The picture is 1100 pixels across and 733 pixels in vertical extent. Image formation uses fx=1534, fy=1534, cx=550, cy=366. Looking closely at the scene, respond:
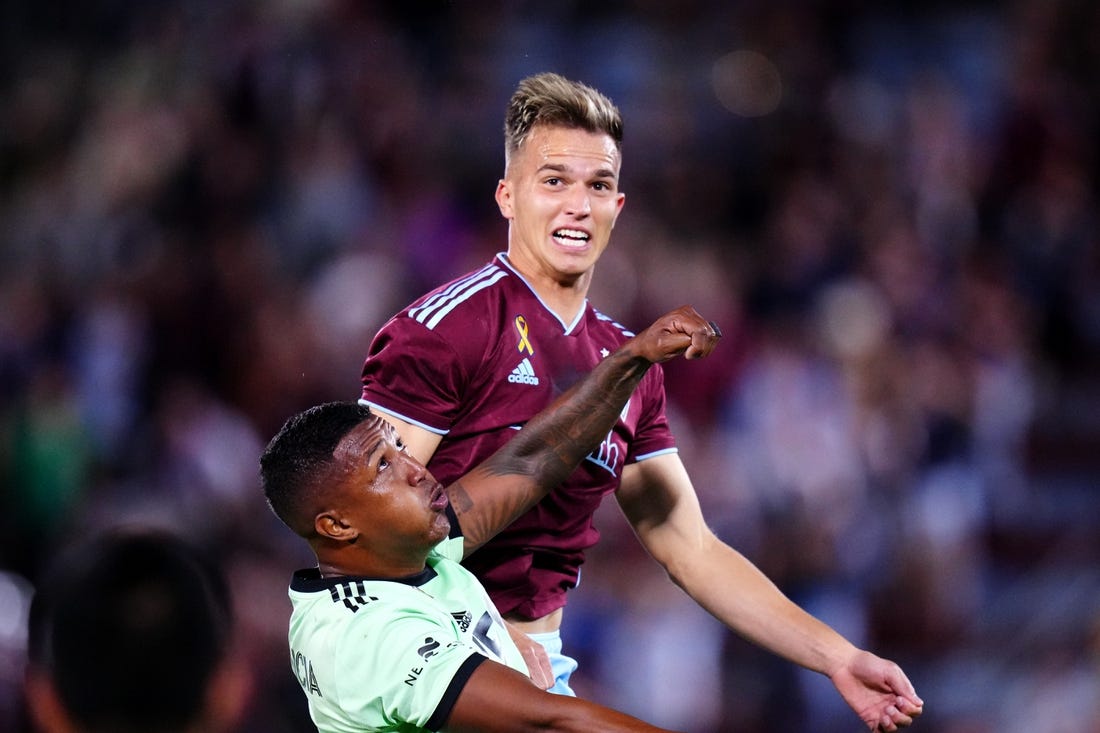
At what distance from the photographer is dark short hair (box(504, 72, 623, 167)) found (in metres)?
4.56

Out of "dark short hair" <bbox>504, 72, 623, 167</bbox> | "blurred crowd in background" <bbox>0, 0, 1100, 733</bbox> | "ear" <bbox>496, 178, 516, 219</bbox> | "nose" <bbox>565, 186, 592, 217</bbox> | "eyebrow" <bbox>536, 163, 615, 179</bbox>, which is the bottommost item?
"blurred crowd in background" <bbox>0, 0, 1100, 733</bbox>

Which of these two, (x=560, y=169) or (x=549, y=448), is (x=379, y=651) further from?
(x=560, y=169)

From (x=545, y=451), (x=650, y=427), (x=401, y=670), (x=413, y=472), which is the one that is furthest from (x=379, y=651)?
(x=650, y=427)

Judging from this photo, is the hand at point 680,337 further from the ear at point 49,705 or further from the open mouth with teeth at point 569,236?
the ear at point 49,705

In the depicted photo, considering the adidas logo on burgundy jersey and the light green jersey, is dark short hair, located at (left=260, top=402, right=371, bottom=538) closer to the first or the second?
the light green jersey

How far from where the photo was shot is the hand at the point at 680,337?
3795 millimetres

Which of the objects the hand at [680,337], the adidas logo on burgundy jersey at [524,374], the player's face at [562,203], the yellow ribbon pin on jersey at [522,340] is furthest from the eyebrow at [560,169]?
the hand at [680,337]

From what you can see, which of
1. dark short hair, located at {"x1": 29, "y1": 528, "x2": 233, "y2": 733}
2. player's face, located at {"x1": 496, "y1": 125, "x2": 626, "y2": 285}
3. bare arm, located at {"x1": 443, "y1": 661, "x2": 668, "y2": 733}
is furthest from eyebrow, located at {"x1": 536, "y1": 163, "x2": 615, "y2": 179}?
dark short hair, located at {"x1": 29, "y1": 528, "x2": 233, "y2": 733}

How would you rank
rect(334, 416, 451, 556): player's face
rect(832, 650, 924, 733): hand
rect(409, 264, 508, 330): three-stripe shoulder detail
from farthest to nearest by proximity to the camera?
1. rect(409, 264, 508, 330): three-stripe shoulder detail
2. rect(832, 650, 924, 733): hand
3. rect(334, 416, 451, 556): player's face

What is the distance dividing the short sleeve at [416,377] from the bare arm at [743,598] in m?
0.83

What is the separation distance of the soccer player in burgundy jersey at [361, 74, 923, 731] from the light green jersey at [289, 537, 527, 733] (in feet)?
2.39

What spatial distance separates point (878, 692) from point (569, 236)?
5.11 ft

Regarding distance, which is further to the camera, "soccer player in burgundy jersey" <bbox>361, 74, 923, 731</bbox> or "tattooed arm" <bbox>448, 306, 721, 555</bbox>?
"soccer player in burgundy jersey" <bbox>361, 74, 923, 731</bbox>

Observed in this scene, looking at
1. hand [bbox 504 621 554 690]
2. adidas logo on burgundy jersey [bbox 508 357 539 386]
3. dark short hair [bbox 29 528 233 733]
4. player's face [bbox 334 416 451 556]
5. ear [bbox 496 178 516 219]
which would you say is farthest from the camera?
ear [bbox 496 178 516 219]
